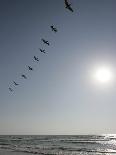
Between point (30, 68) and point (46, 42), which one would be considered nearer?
point (46, 42)

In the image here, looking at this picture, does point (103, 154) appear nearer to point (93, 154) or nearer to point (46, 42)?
point (93, 154)

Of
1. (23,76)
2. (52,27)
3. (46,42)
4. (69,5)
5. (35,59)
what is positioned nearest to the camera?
(69,5)

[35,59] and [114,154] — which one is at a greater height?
[35,59]

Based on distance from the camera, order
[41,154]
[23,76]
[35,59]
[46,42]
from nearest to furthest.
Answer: [46,42]
[35,59]
[23,76]
[41,154]

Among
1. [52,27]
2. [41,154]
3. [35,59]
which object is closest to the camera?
[52,27]

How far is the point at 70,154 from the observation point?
147 ft

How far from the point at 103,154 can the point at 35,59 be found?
2183cm

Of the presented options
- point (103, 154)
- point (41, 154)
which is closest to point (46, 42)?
point (41, 154)

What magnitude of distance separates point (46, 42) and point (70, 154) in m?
21.8

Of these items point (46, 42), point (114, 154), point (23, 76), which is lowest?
point (114, 154)

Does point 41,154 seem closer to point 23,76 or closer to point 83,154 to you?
point 83,154

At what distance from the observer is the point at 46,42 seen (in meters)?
31.1

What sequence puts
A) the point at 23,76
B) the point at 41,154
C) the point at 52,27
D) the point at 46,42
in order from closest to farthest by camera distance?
the point at 52,27, the point at 46,42, the point at 23,76, the point at 41,154

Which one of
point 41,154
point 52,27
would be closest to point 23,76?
point 52,27
